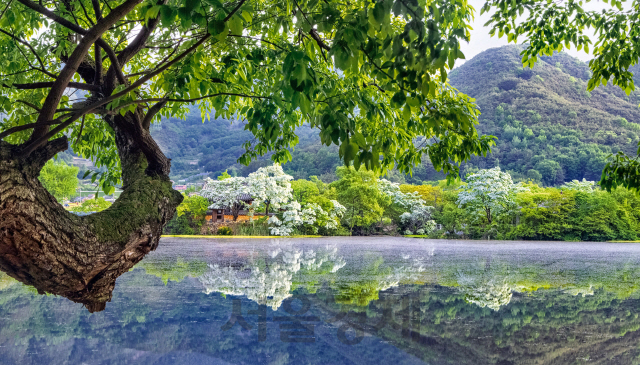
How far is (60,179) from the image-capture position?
598 inches

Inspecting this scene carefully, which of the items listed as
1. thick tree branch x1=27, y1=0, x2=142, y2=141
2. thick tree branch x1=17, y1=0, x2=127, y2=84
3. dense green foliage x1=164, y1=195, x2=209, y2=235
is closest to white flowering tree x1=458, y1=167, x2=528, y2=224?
dense green foliage x1=164, y1=195, x2=209, y2=235

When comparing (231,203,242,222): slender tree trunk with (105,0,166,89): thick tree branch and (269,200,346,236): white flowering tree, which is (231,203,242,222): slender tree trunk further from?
(105,0,166,89): thick tree branch

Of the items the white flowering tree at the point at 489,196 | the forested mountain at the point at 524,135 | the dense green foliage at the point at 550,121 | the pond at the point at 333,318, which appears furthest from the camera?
the dense green foliage at the point at 550,121

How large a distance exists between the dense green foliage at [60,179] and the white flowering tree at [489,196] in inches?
636

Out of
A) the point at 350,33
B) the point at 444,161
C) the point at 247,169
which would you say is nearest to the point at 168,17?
the point at 350,33

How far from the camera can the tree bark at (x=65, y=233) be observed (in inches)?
40.8

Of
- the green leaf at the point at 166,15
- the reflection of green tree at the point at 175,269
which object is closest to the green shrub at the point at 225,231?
the reflection of green tree at the point at 175,269

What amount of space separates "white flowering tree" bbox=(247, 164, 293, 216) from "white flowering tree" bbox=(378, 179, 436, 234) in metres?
4.57

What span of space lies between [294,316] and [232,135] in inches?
1106

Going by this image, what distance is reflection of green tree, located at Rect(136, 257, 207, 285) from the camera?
647 cm

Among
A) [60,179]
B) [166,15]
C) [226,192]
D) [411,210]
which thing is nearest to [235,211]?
[226,192]

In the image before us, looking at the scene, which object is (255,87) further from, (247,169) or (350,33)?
(247,169)

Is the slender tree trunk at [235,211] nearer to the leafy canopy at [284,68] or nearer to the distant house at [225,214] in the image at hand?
the distant house at [225,214]

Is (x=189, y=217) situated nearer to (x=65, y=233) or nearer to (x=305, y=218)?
(x=305, y=218)
